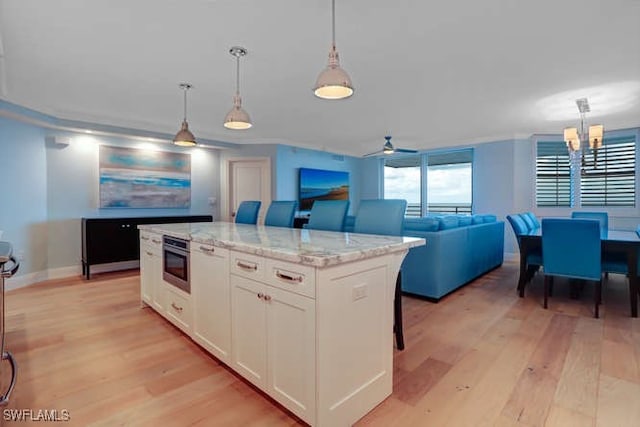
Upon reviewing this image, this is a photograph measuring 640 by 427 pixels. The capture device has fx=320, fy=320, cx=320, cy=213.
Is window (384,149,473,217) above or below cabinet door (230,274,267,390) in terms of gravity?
above

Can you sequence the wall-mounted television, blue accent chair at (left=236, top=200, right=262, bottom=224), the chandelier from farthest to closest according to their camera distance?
the wall-mounted television < blue accent chair at (left=236, top=200, right=262, bottom=224) < the chandelier

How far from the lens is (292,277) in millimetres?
1512

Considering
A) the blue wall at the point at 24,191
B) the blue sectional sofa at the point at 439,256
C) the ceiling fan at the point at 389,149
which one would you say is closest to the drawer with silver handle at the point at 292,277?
the blue sectional sofa at the point at 439,256

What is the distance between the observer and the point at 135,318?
9.96ft

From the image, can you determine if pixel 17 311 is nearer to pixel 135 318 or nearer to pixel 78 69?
pixel 135 318

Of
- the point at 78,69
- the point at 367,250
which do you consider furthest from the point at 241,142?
the point at 367,250

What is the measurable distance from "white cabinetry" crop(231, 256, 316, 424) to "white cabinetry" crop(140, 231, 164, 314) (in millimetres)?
1358

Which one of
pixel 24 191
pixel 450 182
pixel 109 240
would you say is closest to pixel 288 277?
pixel 109 240

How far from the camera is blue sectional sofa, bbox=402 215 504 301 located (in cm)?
338

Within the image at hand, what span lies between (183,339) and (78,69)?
270cm

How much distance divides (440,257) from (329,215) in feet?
4.51

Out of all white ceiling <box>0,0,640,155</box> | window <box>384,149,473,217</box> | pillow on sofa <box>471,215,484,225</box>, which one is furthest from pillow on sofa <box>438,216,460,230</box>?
window <box>384,149,473,217</box>

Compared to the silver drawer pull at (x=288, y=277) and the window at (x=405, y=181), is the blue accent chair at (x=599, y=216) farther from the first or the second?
the silver drawer pull at (x=288, y=277)

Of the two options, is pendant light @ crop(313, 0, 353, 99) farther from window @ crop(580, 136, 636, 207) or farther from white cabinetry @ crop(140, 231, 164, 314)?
window @ crop(580, 136, 636, 207)
